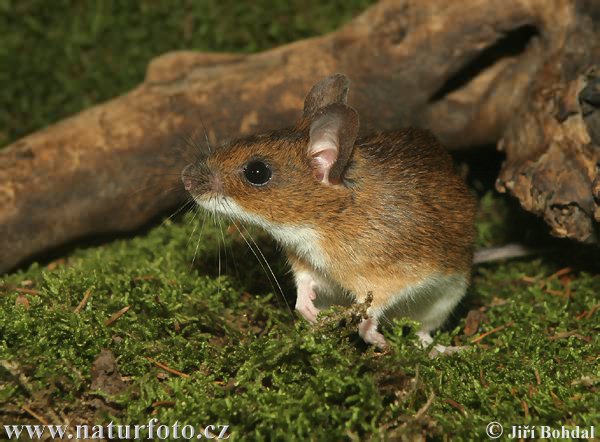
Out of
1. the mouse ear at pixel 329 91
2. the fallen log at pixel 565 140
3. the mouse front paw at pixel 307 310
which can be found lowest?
the mouse front paw at pixel 307 310

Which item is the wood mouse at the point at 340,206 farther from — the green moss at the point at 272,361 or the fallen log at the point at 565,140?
the fallen log at the point at 565,140

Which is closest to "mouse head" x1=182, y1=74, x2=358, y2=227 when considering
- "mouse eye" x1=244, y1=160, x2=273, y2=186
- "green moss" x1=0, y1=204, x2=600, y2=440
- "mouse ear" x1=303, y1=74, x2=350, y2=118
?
"mouse eye" x1=244, y1=160, x2=273, y2=186

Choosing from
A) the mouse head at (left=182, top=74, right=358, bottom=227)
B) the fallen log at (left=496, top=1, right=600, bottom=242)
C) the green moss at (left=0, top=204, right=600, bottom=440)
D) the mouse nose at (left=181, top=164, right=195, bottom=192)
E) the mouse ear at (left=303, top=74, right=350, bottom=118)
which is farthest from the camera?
the fallen log at (left=496, top=1, right=600, bottom=242)

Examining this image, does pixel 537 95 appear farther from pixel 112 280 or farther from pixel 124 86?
Result: pixel 124 86

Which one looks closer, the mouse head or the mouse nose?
the mouse head

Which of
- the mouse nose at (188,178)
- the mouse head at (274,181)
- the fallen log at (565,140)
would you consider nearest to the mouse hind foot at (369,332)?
the mouse head at (274,181)

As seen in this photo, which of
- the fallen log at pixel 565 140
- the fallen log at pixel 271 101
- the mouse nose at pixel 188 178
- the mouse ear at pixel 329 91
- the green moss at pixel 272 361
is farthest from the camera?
the fallen log at pixel 271 101

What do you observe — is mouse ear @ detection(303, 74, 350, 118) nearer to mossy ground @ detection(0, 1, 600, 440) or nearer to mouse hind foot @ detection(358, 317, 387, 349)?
mossy ground @ detection(0, 1, 600, 440)

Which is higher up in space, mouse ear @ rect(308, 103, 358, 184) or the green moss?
mouse ear @ rect(308, 103, 358, 184)

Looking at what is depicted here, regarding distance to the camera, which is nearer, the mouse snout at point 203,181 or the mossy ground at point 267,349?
the mossy ground at point 267,349
